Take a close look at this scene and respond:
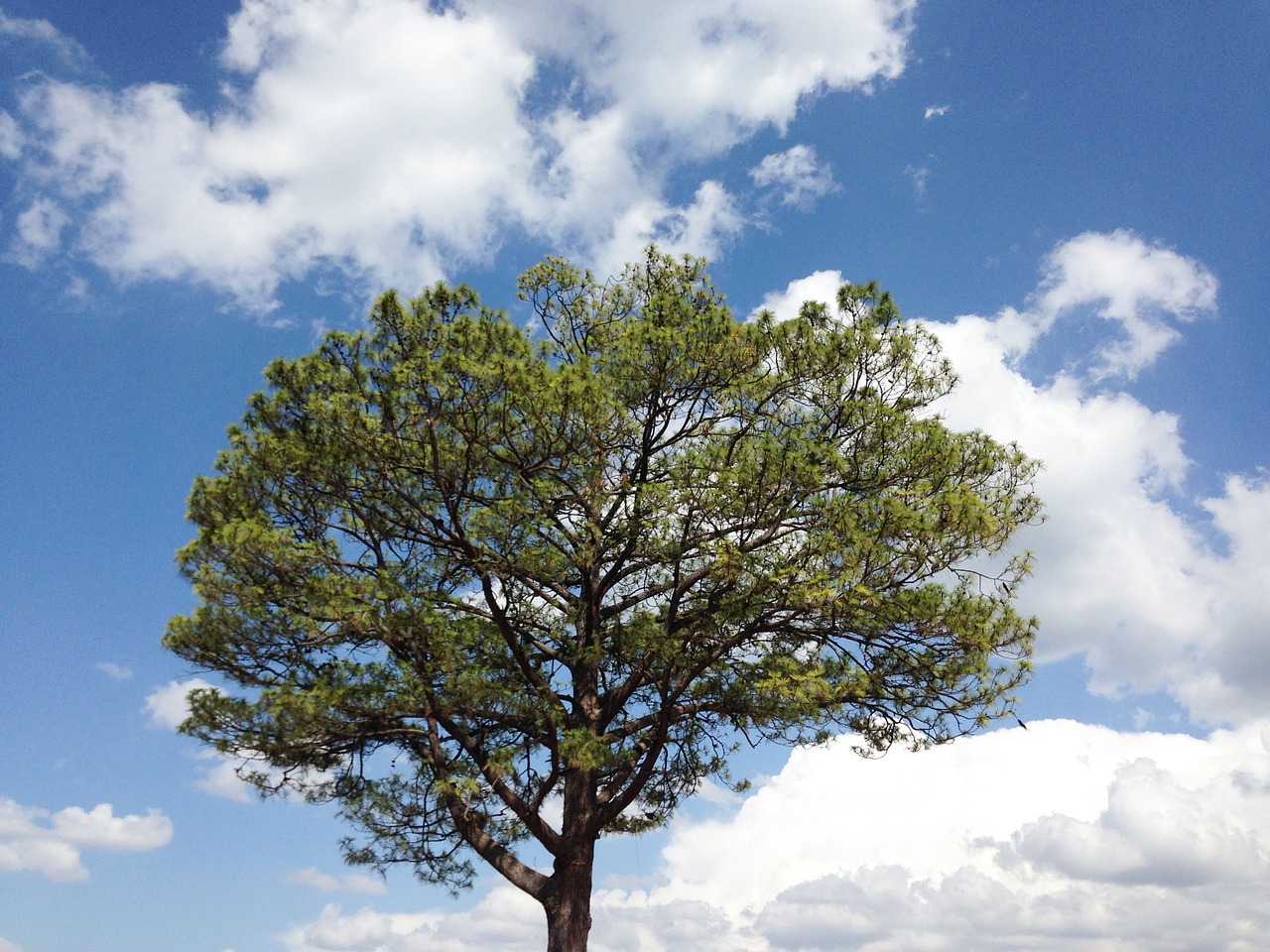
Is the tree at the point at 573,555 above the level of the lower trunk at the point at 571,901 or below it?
above

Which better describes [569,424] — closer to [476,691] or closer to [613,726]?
[476,691]

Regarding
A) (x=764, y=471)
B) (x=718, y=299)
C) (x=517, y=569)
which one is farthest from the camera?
(x=718, y=299)

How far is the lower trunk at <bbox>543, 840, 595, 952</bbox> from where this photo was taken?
9.54 meters

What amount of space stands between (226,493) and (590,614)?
13.5 ft

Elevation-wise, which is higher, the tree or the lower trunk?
the tree

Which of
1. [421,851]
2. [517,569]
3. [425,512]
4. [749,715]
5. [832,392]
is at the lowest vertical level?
[421,851]

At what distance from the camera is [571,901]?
966 cm

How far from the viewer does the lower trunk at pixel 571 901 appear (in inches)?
376

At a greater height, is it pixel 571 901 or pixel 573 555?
pixel 573 555

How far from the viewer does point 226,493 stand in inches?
404

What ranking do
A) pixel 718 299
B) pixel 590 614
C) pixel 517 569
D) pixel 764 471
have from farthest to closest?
pixel 718 299 < pixel 590 614 < pixel 517 569 < pixel 764 471

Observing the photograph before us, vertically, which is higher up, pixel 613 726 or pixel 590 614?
pixel 590 614

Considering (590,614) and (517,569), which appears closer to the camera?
(517,569)

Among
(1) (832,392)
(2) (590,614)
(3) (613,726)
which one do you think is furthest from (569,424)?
(3) (613,726)
